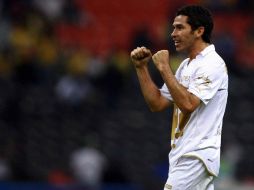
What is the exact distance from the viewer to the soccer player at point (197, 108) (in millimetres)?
6590

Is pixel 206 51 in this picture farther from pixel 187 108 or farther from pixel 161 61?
pixel 187 108

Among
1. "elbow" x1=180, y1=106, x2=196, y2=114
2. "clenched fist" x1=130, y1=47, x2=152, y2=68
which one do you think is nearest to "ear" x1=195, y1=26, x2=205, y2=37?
"clenched fist" x1=130, y1=47, x2=152, y2=68

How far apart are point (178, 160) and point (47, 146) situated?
989 centimetres

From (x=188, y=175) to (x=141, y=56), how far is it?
37.9 inches

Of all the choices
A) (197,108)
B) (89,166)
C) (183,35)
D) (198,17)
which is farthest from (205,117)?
(89,166)

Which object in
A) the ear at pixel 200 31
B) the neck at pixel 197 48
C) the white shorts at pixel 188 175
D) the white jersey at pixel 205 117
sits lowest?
the white shorts at pixel 188 175

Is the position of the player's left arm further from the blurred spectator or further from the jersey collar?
the blurred spectator

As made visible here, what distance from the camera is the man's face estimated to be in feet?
22.0

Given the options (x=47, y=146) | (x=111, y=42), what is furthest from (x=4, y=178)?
(x=111, y=42)

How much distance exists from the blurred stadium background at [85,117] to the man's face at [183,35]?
7.49m

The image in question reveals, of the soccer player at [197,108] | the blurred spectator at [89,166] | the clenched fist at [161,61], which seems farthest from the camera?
the blurred spectator at [89,166]

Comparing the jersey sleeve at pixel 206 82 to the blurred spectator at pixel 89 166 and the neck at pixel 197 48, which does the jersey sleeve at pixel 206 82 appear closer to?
the neck at pixel 197 48

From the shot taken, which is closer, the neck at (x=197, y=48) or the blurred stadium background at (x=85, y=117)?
the neck at (x=197, y=48)

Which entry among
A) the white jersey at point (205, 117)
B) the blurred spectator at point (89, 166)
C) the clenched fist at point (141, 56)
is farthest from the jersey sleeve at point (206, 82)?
the blurred spectator at point (89, 166)
